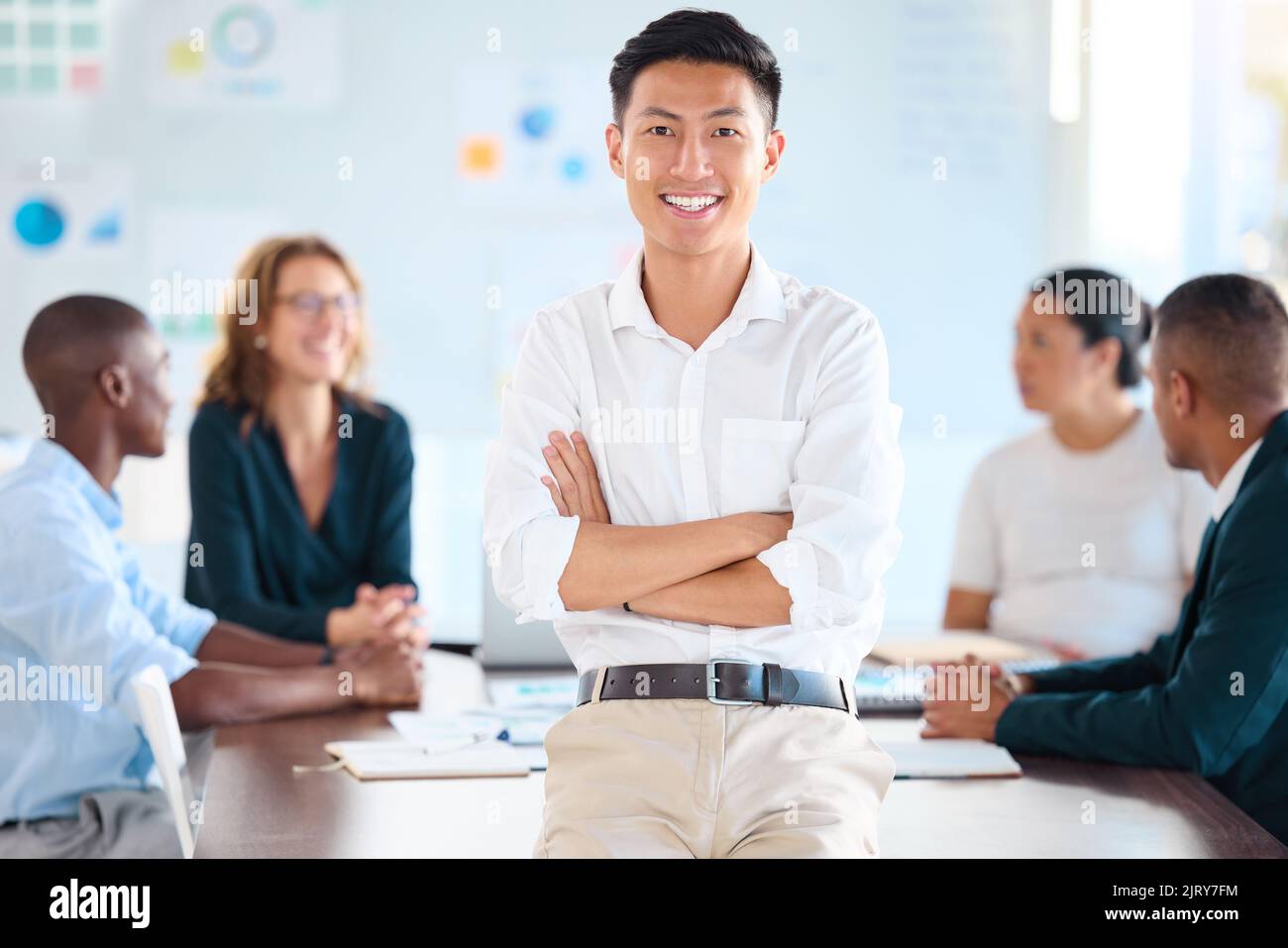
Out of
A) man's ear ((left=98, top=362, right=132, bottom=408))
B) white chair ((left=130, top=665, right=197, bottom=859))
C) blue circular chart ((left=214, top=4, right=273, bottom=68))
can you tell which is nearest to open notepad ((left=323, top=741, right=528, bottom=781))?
white chair ((left=130, top=665, right=197, bottom=859))

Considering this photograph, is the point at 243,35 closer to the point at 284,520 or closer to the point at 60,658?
the point at 284,520

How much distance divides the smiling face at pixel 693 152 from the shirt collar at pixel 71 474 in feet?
4.08

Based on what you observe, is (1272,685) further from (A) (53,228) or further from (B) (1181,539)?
(A) (53,228)

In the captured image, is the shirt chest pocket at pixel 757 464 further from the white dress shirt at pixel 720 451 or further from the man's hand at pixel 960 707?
the man's hand at pixel 960 707

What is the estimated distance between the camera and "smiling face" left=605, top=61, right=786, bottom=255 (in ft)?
5.94

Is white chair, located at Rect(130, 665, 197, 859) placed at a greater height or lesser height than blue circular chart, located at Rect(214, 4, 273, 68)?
lesser

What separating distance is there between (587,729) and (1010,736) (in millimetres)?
887

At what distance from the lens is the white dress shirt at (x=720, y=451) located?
1.78 meters

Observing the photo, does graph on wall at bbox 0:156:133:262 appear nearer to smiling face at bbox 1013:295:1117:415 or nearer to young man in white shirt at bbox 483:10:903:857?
smiling face at bbox 1013:295:1117:415

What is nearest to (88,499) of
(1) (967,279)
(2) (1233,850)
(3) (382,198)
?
(2) (1233,850)

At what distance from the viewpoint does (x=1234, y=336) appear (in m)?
2.37

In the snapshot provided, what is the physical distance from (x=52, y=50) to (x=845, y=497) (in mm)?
4437

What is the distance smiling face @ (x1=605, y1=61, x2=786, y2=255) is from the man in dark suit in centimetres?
98

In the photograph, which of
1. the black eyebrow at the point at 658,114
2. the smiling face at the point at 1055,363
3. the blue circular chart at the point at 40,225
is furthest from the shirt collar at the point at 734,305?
the blue circular chart at the point at 40,225
